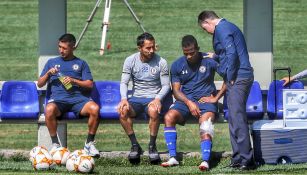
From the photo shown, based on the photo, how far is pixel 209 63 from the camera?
40.4ft

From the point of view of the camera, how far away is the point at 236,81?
1152cm

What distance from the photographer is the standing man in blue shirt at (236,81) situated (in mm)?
11438

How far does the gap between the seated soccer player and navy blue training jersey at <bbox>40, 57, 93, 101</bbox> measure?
542 millimetres

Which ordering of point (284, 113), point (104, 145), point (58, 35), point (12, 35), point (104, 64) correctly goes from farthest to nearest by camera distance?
point (12, 35), point (104, 64), point (104, 145), point (58, 35), point (284, 113)

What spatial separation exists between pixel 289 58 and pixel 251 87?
9845 mm

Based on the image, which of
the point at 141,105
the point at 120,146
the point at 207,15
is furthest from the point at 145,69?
the point at 120,146

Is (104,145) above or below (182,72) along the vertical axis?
below

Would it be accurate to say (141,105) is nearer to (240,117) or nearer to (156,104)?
(156,104)

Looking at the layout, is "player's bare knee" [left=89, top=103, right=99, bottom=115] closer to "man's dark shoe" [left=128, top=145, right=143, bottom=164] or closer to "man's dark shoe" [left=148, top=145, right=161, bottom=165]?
"man's dark shoe" [left=128, top=145, right=143, bottom=164]

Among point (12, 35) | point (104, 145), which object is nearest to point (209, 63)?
point (104, 145)

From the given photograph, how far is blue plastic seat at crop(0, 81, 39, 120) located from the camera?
12.7m

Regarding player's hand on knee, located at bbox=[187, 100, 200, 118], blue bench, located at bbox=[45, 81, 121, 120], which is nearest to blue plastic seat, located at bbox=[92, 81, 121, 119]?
blue bench, located at bbox=[45, 81, 121, 120]

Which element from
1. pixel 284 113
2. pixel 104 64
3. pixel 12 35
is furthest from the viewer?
pixel 12 35

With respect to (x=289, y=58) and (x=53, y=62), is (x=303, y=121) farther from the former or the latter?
(x=289, y=58)
